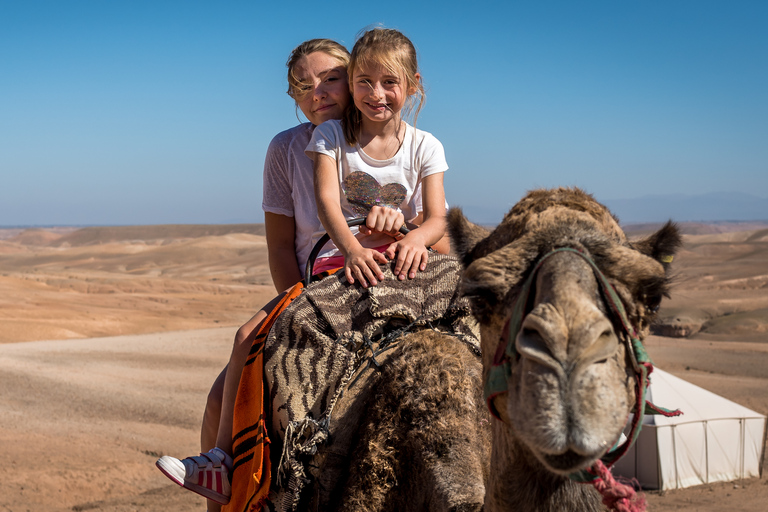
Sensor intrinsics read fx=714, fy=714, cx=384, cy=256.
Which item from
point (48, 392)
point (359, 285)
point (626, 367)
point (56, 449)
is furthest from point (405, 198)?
point (48, 392)

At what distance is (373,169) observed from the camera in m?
4.07

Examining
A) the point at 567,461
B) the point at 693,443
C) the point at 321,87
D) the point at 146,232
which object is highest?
the point at 321,87

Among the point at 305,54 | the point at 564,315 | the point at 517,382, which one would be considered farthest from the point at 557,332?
the point at 305,54

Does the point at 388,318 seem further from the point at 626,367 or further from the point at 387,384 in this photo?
the point at 626,367

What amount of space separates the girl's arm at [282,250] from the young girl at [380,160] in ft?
1.54

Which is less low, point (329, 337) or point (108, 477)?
point (329, 337)

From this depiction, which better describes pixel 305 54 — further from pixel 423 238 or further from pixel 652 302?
pixel 652 302

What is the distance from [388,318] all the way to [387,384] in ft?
1.30

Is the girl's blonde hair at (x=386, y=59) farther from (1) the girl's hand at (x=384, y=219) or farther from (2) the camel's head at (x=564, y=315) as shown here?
(2) the camel's head at (x=564, y=315)

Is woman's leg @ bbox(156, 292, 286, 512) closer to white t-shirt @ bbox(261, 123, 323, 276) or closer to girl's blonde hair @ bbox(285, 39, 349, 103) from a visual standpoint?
white t-shirt @ bbox(261, 123, 323, 276)

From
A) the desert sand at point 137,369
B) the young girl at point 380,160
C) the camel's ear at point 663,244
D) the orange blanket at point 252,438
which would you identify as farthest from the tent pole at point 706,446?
the camel's ear at point 663,244

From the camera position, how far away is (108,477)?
35.2 feet

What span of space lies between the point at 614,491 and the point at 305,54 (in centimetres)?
352

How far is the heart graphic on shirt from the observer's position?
13.3ft
